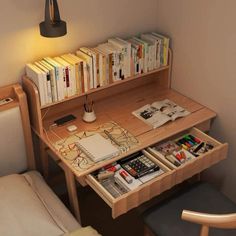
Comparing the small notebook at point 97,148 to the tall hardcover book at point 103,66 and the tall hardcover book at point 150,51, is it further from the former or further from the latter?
the tall hardcover book at point 150,51

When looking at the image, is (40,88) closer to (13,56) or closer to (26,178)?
(13,56)

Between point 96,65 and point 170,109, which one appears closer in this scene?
point 96,65

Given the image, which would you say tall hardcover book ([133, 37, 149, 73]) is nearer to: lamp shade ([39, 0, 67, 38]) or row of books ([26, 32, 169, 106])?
row of books ([26, 32, 169, 106])

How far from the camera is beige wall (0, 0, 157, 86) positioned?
1936 mm

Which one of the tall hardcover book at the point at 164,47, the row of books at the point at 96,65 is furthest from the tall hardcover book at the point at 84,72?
the tall hardcover book at the point at 164,47

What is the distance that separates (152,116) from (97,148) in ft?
1.44

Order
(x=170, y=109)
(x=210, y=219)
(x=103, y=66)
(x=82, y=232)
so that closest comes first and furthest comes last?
(x=210, y=219) < (x=82, y=232) < (x=103, y=66) < (x=170, y=109)

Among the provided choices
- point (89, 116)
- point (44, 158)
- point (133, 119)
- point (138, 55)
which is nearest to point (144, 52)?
point (138, 55)

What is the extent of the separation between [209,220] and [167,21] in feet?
4.56

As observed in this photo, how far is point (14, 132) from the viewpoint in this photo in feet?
6.69

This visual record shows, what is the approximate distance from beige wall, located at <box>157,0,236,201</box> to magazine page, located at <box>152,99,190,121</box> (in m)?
0.16

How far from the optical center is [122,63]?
2.21 meters

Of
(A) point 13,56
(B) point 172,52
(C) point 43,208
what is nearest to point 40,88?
(A) point 13,56

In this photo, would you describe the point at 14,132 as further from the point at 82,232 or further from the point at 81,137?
the point at 82,232
